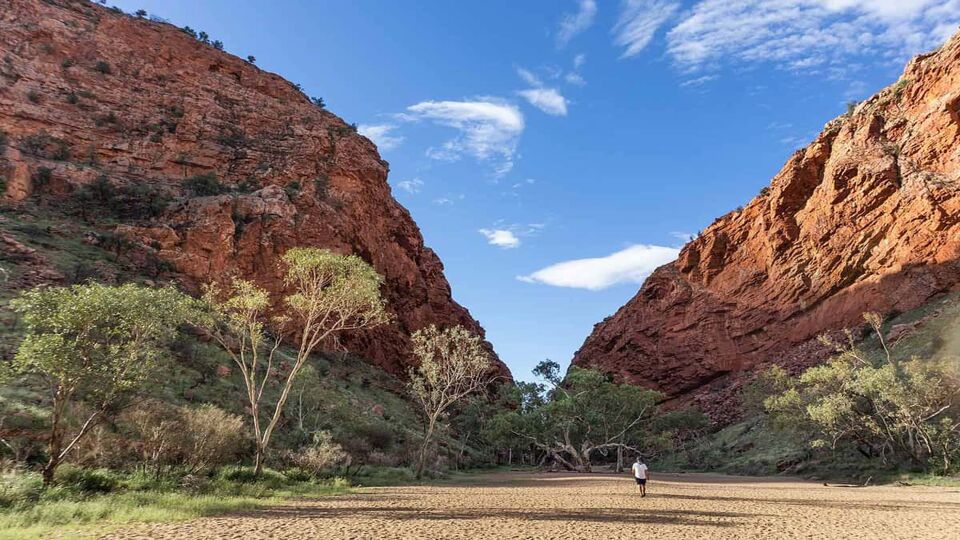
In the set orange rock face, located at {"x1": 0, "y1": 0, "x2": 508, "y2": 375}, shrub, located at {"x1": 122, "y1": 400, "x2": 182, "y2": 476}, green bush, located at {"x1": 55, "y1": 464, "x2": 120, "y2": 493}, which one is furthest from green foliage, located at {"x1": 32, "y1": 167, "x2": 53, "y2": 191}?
green bush, located at {"x1": 55, "y1": 464, "x2": 120, "y2": 493}

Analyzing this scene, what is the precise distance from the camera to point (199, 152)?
199ft

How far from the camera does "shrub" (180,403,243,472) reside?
17672mm

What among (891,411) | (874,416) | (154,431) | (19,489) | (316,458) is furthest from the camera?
(874,416)

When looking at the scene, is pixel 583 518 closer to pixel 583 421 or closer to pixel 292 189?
pixel 583 421

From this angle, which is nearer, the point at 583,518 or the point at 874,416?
the point at 583,518

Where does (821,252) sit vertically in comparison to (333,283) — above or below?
above

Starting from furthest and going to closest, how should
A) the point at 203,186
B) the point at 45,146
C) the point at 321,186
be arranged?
1. the point at 321,186
2. the point at 203,186
3. the point at 45,146

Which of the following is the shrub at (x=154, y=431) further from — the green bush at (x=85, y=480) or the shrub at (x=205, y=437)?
the green bush at (x=85, y=480)

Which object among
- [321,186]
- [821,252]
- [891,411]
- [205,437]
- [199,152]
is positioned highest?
[199,152]

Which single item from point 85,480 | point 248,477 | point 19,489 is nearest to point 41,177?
point 248,477

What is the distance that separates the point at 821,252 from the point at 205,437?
71859 mm

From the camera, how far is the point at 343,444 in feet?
97.2

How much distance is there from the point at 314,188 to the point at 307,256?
4323 cm

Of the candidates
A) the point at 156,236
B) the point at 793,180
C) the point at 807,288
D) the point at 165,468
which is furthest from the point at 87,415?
the point at 793,180
